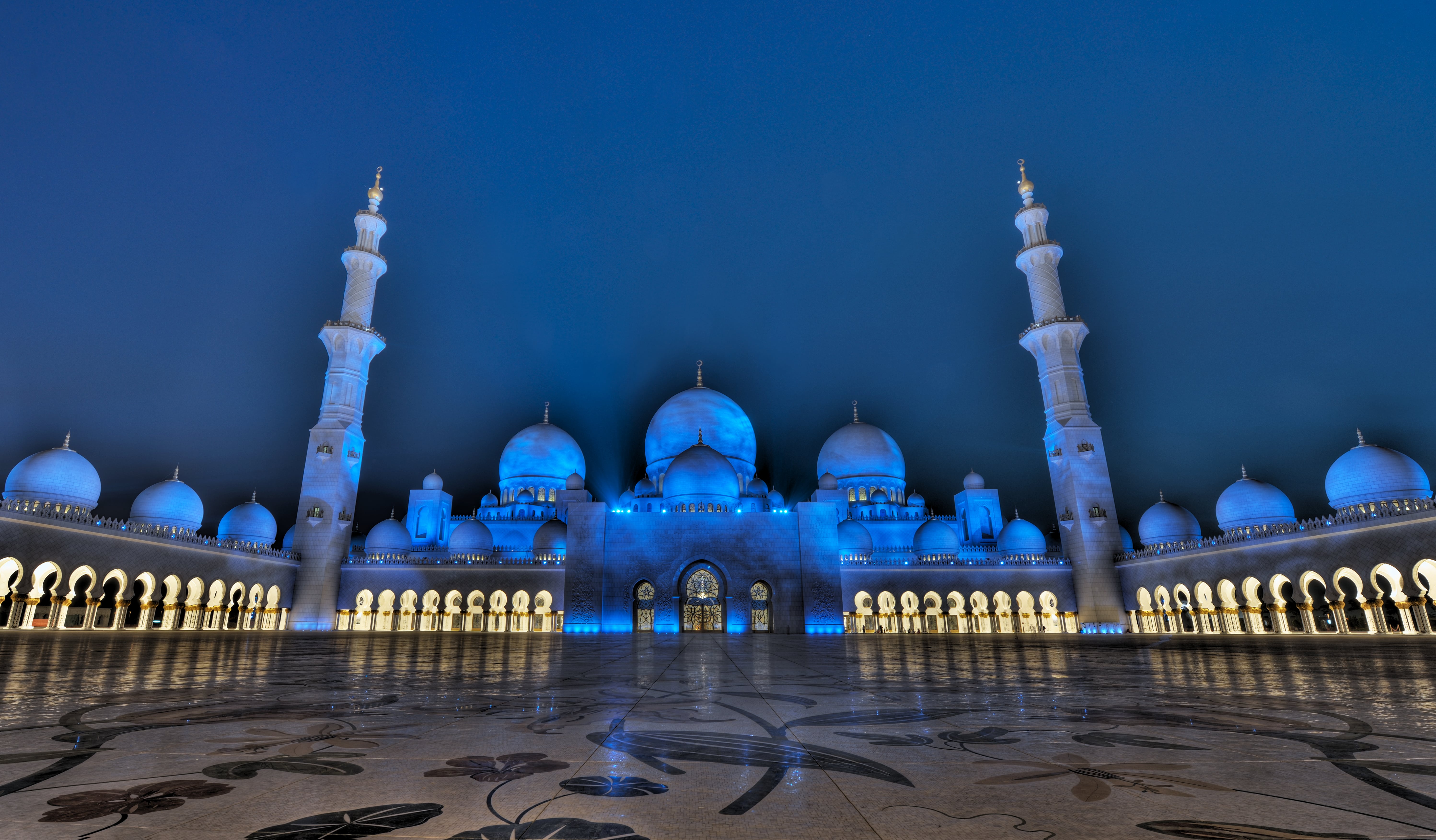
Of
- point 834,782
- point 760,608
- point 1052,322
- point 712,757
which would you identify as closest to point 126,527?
point 760,608

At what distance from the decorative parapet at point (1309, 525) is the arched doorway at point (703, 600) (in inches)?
717

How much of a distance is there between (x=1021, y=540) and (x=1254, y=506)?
965 cm

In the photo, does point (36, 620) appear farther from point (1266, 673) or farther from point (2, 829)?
point (1266, 673)

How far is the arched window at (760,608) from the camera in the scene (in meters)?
27.0

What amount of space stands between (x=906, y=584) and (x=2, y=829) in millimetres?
31427

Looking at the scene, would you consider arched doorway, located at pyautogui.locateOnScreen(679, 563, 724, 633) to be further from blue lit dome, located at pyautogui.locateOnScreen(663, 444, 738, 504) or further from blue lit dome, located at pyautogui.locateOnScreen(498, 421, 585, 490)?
blue lit dome, located at pyautogui.locateOnScreen(498, 421, 585, 490)

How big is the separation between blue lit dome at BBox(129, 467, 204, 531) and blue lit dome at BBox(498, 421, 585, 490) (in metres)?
14.7

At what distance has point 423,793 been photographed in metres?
1.71

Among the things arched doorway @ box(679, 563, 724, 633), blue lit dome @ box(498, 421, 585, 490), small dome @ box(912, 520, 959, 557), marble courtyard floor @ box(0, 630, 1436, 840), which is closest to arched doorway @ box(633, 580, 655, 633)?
arched doorway @ box(679, 563, 724, 633)

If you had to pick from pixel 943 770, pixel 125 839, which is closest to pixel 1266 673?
pixel 943 770

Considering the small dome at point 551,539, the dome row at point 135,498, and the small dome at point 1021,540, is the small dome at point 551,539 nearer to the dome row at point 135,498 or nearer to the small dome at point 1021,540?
the dome row at point 135,498

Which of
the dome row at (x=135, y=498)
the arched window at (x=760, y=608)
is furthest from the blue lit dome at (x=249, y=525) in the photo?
the arched window at (x=760, y=608)

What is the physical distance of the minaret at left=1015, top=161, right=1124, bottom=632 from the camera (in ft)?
97.1

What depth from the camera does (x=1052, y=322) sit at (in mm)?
31953
